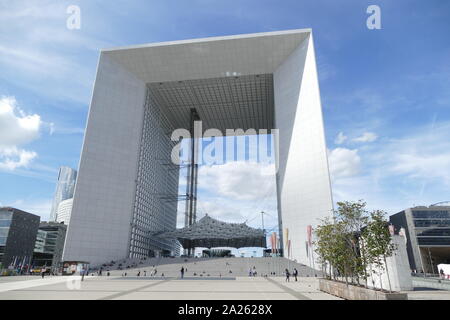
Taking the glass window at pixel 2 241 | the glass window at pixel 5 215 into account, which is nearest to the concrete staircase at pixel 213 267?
the glass window at pixel 2 241

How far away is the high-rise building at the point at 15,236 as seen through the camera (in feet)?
261

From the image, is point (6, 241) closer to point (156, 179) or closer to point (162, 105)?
point (156, 179)

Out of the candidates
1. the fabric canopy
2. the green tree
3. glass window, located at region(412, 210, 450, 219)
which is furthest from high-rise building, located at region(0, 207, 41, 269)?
glass window, located at region(412, 210, 450, 219)

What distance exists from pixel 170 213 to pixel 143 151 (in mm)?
31931

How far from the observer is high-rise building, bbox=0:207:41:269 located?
7956 centimetres

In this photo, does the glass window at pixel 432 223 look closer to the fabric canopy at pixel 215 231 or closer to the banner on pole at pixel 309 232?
the fabric canopy at pixel 215 231

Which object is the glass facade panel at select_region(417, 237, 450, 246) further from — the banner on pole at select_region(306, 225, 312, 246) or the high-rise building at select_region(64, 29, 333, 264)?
the banner on pole at select_region(306, 225, 312, 246)

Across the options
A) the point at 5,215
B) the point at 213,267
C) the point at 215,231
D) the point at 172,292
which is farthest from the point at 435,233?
the point at 5,215

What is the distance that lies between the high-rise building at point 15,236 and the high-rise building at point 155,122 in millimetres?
43440

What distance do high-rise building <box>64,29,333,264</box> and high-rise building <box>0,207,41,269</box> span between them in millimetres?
43440

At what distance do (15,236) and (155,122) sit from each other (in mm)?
56811

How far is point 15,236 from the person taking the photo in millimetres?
83812

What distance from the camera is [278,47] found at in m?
58.3
